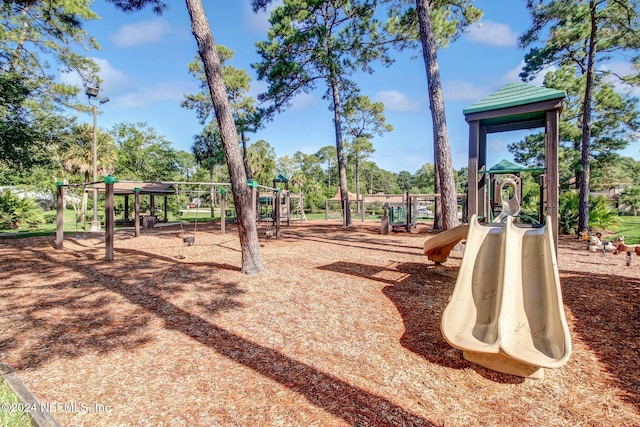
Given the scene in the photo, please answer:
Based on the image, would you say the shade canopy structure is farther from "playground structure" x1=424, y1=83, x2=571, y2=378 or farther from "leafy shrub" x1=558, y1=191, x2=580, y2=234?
"leafy shrub" x1=558, y1=191, x2=580, y2=234

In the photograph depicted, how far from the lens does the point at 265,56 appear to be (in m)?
13.4

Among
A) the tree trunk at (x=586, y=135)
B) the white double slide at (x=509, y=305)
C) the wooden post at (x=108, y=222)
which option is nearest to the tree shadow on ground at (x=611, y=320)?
the white double slide at (x=509, y=305)

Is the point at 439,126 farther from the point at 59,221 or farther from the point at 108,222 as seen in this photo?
the point at 59,221

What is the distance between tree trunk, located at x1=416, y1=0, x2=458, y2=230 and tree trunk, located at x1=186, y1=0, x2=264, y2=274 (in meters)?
4.67

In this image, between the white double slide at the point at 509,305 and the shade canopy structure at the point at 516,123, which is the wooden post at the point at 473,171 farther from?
the white double slide at the point at 509,305

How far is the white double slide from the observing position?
2457 mm

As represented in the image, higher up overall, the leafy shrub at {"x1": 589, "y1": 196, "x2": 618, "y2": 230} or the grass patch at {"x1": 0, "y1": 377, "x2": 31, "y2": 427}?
the leafy shrub at {"x1": 589, "y1": 196, "x2": 618, "y2": 230}

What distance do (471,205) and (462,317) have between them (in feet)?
7.56

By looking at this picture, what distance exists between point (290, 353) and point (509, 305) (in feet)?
6.74

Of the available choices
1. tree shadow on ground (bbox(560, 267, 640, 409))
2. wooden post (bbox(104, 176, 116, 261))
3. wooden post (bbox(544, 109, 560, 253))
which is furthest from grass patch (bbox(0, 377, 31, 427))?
wooden post (bbox(104, 176, 116, 261))

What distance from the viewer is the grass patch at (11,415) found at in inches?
75.3

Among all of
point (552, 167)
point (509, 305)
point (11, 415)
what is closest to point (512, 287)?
point (509, 305)

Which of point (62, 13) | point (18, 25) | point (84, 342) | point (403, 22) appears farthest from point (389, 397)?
point (18, 25)

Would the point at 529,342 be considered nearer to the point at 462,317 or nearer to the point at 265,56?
the point at 462,317
